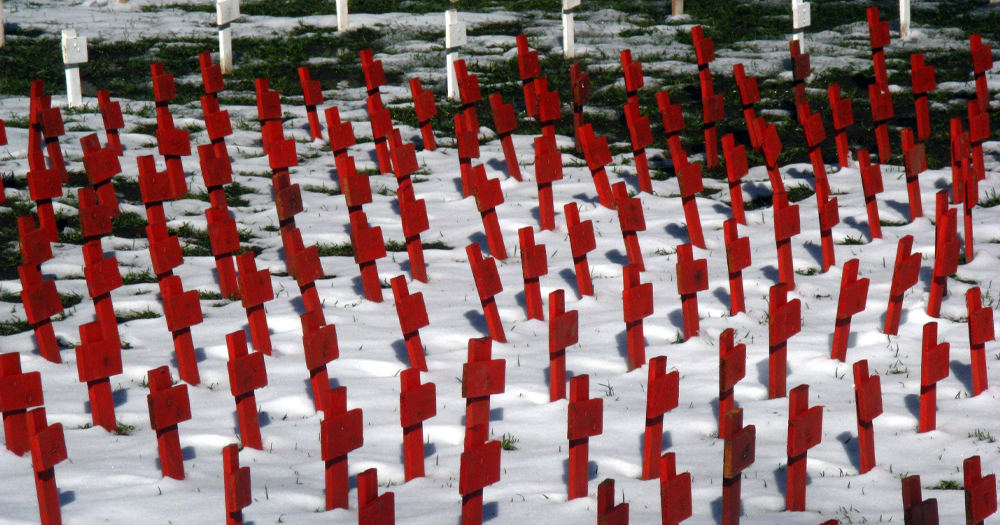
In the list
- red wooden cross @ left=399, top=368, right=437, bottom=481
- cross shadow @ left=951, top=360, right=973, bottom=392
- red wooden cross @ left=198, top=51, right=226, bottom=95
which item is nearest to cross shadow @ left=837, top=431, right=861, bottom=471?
cross shadow @ left=951, top=360, right=973, bottom=392

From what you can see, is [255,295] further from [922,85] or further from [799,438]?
[922,85]

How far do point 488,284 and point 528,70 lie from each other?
329 centimetres

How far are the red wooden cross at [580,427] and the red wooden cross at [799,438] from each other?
0.61 metres

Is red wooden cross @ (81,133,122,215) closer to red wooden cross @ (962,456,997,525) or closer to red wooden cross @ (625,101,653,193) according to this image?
red wooden cross @ (625,101,653,193)

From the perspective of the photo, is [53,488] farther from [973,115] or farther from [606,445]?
[973,115]

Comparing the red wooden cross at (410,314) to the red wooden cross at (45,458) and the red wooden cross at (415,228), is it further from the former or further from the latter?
the red wooden cross at (45,458)

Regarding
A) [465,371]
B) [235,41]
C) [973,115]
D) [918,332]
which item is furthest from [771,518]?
[235,41]

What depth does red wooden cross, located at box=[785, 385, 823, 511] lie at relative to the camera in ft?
11.0

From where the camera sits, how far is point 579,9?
12.8 metres

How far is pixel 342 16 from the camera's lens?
38.3 feet

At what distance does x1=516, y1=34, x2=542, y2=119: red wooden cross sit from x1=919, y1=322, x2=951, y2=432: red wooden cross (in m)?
4.13

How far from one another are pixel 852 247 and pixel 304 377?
3327mm

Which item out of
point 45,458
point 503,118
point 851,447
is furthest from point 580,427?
point 503,118

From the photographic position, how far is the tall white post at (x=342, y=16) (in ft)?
38.1
